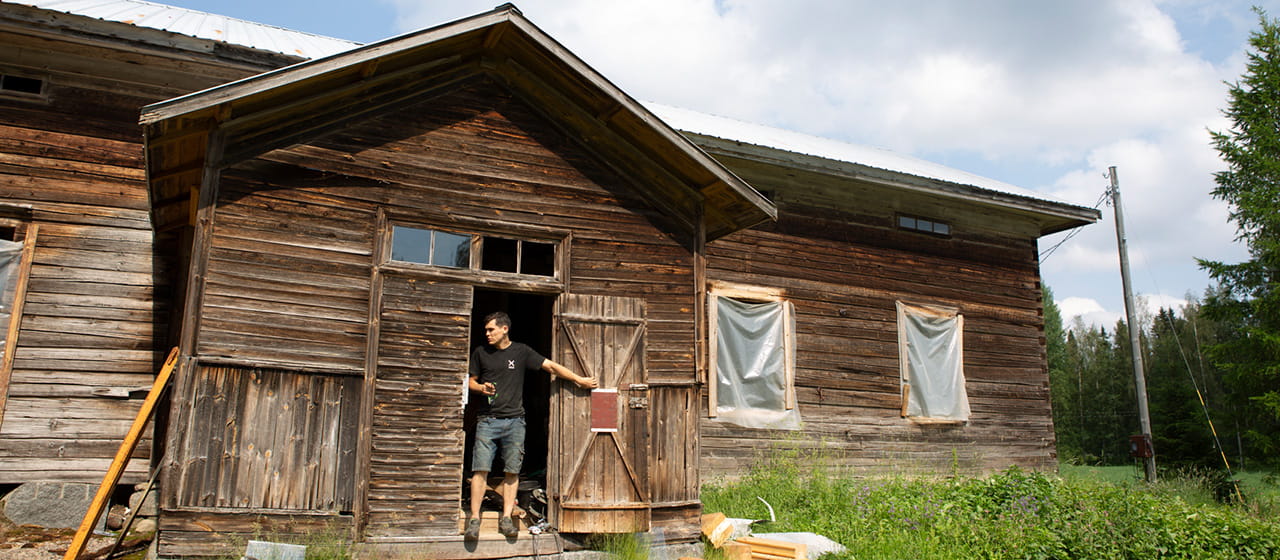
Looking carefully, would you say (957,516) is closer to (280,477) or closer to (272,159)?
(280,477)

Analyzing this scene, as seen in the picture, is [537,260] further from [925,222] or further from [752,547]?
[925,222]

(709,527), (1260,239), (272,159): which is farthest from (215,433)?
(1260,239)

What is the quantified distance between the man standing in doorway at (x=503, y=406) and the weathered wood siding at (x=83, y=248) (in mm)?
4066

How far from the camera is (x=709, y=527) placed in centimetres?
787

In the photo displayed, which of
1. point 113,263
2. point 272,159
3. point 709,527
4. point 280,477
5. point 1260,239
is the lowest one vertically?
point 709,527

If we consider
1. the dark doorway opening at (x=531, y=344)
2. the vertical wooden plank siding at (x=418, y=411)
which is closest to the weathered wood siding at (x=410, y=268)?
the vertical wooden plank siding at (x=418, y=411)

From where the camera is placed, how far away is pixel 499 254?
8.34 m

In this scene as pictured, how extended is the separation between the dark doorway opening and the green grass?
2157mm

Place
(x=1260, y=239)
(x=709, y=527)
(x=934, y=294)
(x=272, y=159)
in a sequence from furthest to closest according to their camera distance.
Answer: (x=1260, y=239) < (x=934, y=294) < (x=709, y=527) < (x=272, y=159)

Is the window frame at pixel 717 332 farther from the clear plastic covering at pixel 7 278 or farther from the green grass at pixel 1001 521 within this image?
the clear plastic covering at pixel 7 278

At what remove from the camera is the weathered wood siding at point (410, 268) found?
659 cm

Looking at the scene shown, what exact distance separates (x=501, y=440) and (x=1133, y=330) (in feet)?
56.1

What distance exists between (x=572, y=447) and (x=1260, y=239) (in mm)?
17078

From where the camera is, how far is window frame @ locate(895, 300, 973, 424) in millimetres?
12570
